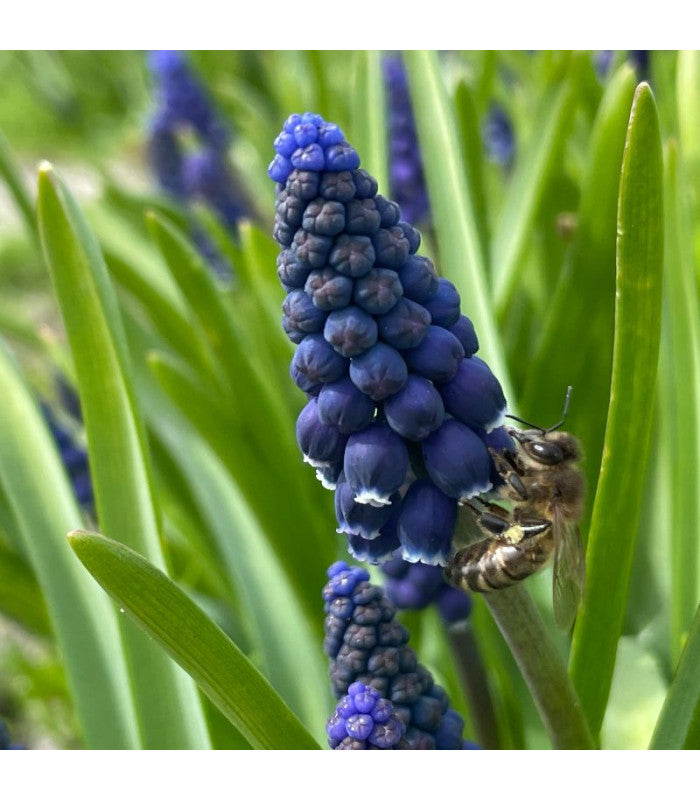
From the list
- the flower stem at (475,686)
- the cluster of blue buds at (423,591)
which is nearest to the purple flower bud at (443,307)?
the cluster of blue buds at (423,591)

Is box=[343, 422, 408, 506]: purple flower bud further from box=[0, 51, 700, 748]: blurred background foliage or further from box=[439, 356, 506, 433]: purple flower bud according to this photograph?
box=[0, 51, 700, 748]: blurred background foliage

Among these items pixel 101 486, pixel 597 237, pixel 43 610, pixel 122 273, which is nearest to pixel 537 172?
pixel 597 237

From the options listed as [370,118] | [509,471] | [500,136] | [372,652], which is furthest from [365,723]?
[500,136]

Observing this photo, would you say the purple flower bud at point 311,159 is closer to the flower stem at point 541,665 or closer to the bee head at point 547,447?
the bee head at point 547,447

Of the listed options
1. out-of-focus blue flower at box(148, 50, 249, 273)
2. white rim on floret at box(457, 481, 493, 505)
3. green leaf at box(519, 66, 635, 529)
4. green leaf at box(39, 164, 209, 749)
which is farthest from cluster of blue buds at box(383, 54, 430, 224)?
white rim on floret at box(457, 481, 493, 505)

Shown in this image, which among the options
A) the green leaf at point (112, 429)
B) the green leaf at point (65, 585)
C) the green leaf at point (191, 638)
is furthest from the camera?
the green leaf at point (65, 585)

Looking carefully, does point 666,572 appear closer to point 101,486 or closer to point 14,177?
point 101,486
